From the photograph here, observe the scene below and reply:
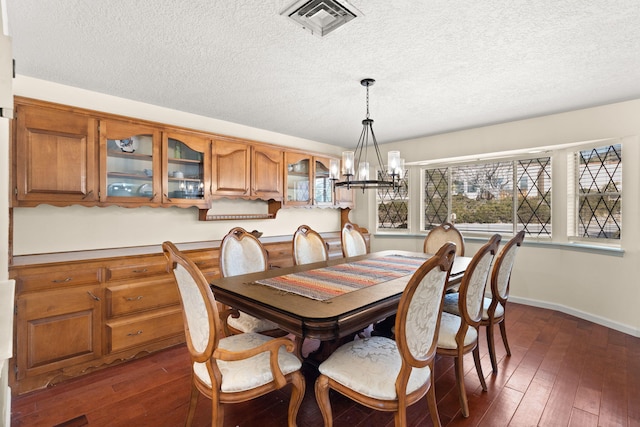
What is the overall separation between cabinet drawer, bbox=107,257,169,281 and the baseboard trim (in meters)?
4.00

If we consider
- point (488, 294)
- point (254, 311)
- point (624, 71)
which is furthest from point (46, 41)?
point (488, 294)

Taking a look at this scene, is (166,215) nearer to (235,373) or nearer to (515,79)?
(235,373)

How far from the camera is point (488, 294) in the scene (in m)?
4.07

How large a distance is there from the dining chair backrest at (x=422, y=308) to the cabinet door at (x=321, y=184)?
2.97 meters

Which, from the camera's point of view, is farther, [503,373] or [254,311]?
[503,373]

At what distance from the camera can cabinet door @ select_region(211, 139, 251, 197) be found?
3.29 m

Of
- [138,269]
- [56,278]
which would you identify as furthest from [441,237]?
[56,278]

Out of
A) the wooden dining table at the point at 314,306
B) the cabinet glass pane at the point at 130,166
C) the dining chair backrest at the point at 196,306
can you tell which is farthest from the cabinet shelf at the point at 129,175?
the dining chair backrest at the point at 196,306

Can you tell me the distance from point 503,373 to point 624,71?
2.44 metres

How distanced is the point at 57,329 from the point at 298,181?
9.13ft

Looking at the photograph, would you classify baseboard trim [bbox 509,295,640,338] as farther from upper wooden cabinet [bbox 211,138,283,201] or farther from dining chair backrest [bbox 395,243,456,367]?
upper wooden cabinet [bbox 211,138,283,201]

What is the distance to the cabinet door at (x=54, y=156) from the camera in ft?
7.36

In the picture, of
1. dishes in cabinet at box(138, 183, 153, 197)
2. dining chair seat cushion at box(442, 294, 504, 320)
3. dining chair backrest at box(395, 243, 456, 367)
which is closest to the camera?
dining chair backrest at box(395, 243, 456, 367)

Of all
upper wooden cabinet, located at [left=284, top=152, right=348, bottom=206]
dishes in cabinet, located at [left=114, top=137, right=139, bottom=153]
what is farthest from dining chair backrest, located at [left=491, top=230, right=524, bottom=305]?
dishes in cabinet, located at [left=114, top=137, right=139, bottom=153]
